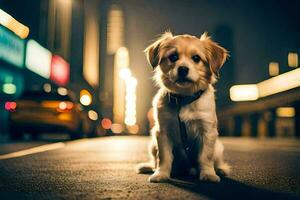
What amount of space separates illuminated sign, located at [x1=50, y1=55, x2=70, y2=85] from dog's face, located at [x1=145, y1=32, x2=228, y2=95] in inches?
1653

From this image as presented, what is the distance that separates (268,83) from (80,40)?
34.5 m

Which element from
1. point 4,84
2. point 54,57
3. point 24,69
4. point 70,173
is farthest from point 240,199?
point 54,57

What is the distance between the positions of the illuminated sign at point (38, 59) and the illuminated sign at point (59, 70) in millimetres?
1961

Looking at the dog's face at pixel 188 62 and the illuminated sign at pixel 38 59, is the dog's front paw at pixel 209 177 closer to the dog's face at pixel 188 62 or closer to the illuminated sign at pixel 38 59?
the dog's face at pixel 188 62

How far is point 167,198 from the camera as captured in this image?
3.59 m

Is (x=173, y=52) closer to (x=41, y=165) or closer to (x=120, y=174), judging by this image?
(x=120, y=174)

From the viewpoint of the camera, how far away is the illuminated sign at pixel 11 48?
2958 cm

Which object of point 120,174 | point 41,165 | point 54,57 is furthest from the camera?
point 54,57

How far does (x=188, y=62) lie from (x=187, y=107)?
49 centimetres

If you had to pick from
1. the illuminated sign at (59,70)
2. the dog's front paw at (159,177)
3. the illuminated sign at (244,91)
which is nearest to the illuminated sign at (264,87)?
the illuminated sign at (244,91)

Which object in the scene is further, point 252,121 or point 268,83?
point 268,83

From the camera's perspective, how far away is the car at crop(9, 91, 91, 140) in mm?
15008

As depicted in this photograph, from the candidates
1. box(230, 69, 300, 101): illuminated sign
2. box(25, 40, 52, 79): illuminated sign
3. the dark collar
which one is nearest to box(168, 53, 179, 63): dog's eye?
the dark collar

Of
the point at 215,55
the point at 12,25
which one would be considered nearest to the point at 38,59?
the point at 12,25
